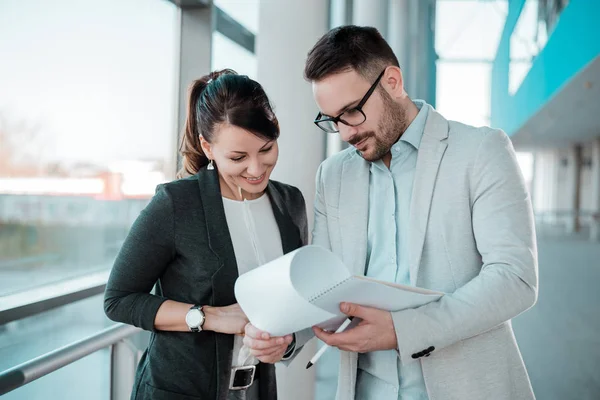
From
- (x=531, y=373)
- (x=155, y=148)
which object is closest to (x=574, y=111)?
(x=531, y=373)

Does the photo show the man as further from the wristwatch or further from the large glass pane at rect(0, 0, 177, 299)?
the large glass pane at rect(0, 0, 177, 299)

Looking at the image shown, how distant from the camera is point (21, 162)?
2217 millimetres

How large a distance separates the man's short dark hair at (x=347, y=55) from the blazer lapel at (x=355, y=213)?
28 centimetres

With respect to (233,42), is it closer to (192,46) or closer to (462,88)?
(192,46)

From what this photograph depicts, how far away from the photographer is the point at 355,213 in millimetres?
1678

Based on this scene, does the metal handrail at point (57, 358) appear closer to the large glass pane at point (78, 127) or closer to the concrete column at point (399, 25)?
the large glass pane at point (78, 127)

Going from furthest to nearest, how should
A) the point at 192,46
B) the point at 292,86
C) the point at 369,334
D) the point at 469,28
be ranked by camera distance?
the point at 469,28 → the point at 192,46 → the point at 292,86 → the point at 369,334

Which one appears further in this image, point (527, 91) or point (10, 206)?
point (527, 91)

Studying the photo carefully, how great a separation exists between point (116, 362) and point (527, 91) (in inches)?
625

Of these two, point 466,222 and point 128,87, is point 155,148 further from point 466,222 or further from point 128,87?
point 466,222

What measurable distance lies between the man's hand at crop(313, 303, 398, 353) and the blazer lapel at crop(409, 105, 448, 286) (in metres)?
0.18

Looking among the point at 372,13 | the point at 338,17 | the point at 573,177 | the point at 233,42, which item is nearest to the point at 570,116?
the point at 573,177

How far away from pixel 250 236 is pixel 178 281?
256 millimetres

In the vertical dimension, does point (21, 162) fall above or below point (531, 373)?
above
